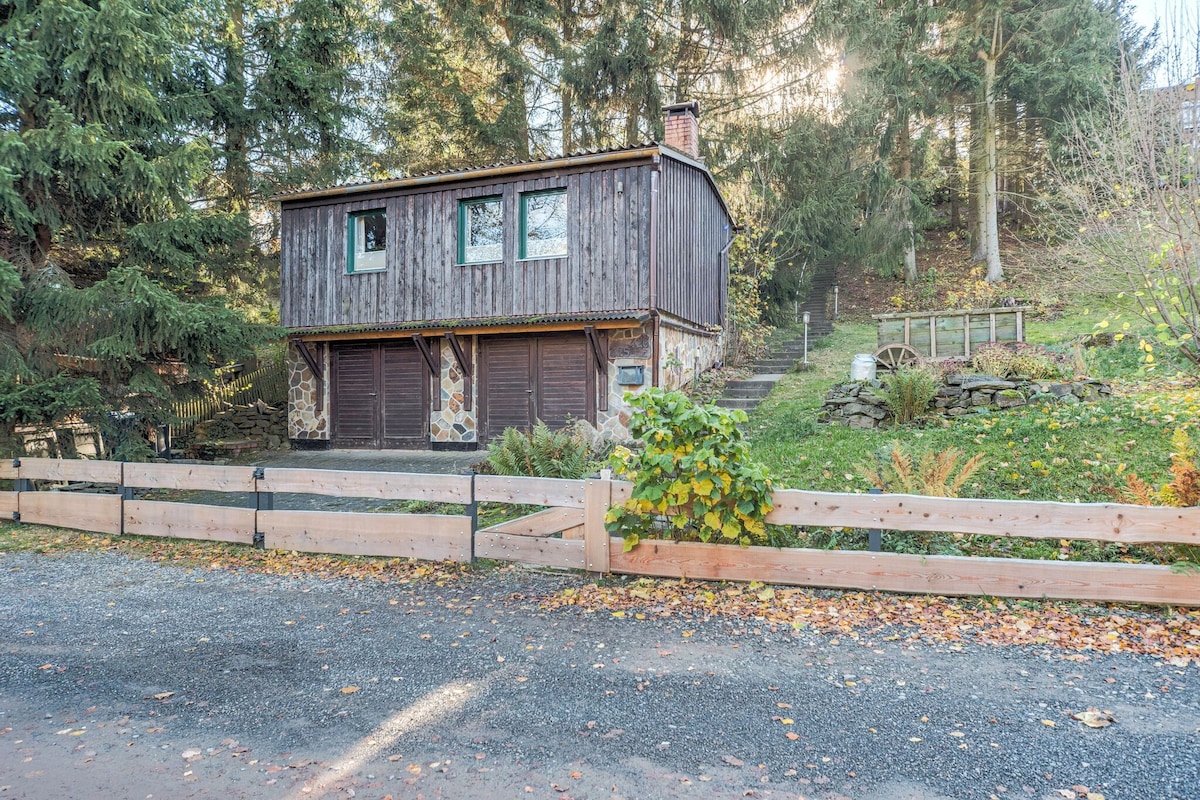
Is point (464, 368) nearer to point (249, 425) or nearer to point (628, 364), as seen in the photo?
point (628, 364)

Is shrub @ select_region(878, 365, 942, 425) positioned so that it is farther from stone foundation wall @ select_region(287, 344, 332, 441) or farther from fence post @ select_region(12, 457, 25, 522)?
fence post @ select_region(12, 457, 25, 522)

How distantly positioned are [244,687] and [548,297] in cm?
857

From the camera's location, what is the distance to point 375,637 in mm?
4094

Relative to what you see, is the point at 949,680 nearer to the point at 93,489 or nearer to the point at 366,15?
the point at 93,489

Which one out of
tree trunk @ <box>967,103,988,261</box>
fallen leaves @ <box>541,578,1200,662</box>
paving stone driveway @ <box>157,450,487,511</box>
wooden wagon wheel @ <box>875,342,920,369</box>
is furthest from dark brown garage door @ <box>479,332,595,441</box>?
tree trunk @ <box>967,103,988,261</box>

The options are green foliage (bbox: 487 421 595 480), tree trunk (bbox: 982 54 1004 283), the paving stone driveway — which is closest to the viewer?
green foliage (bbox: 487 421 595 480)

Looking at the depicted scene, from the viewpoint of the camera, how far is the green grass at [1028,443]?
625cm

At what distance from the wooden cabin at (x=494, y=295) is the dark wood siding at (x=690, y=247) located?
0.19 ft

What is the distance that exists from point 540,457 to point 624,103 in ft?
42.1

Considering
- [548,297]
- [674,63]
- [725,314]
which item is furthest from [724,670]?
[674,63]

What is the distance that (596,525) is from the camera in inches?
200

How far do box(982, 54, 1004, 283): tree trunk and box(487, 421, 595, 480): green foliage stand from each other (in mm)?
17385

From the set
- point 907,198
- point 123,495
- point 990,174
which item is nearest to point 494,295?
point 123,495

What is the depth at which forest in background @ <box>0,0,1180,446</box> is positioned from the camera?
11656mm
